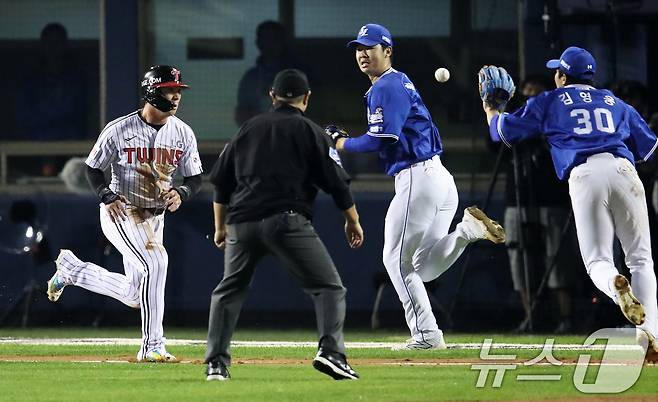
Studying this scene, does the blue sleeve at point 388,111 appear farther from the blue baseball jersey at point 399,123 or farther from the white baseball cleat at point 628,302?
the white baseball cleat at point 628,302

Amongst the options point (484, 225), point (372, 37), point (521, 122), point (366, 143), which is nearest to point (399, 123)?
point (366, 143)

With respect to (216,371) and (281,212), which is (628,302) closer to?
(281,212)

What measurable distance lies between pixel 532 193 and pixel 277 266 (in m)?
2.60

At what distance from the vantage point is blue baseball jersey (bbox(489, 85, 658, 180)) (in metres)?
9.47

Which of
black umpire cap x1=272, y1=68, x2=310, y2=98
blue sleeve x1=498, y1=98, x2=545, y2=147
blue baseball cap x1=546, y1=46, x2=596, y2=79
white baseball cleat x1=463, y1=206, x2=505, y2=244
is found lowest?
white baseball cleat x1=463, y1=206, x2=505, y2=244

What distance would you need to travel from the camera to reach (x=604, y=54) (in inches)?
563

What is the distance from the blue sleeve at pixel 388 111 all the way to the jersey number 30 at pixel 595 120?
1118 millimetres

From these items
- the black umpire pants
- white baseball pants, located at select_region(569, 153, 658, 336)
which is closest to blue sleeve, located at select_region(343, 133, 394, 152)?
white baseball pants, located at select_region(569, 153, 658, 336)

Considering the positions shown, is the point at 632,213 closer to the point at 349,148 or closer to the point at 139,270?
the point at 349,148

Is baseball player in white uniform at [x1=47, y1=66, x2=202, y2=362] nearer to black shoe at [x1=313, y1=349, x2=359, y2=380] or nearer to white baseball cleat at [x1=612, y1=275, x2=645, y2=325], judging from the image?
black shoe at [x1=313, y1=349, x2=359, y2=380]

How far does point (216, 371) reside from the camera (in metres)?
8.18

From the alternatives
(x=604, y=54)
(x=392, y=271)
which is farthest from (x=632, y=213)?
(x=604, y=54)

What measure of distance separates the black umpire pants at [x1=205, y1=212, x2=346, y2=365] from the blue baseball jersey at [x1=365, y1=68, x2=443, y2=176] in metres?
1.98

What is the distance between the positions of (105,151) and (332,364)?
253 centimetres
